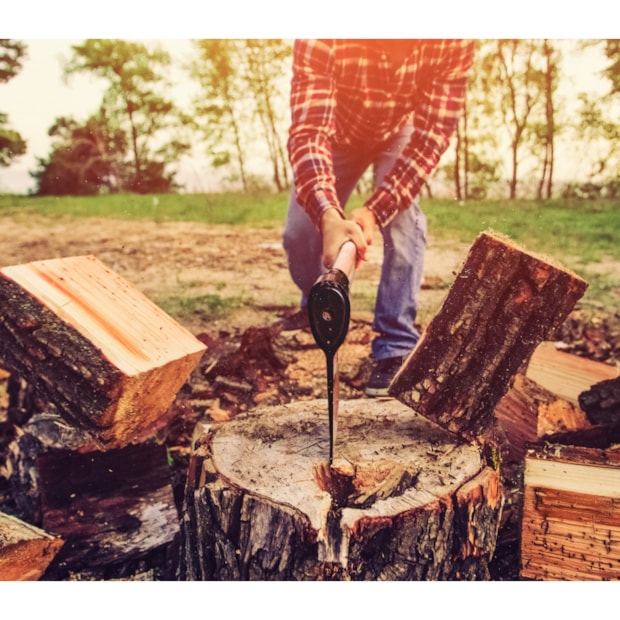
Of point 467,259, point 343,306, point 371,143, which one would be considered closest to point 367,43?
point 371,143

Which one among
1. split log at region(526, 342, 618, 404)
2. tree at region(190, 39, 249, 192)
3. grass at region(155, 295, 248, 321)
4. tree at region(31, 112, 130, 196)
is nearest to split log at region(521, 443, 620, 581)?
split log at region(526, 342, 618, 404)

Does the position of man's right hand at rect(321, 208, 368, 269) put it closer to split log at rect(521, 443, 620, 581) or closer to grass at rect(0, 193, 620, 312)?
grass at rect(0, 193, 620, 312)

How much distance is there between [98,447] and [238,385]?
2.05ft

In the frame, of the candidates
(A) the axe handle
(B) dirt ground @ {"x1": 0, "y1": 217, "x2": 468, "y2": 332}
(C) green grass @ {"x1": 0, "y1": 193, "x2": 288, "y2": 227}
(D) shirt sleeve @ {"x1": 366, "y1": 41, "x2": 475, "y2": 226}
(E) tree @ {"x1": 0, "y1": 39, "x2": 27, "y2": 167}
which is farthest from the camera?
(B) dirt ground @ {"x1": 0, "y1": 217, "x2": 468, "y2": 332}

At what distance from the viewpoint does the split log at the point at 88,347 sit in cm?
151

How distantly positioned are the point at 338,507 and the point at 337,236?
853 mm

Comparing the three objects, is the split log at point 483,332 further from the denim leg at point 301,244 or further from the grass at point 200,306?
the grass at point 200,306

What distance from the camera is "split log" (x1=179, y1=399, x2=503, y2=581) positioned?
1.27 meters

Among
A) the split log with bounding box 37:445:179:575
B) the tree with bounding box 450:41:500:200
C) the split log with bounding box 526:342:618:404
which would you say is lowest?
the split log with bounding box 37:445:179:575

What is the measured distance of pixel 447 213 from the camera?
7.34 ft

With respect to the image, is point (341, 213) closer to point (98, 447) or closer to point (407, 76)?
point (407, 76)

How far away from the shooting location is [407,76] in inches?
80.7

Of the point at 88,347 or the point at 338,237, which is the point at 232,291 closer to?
the point at 338,237
